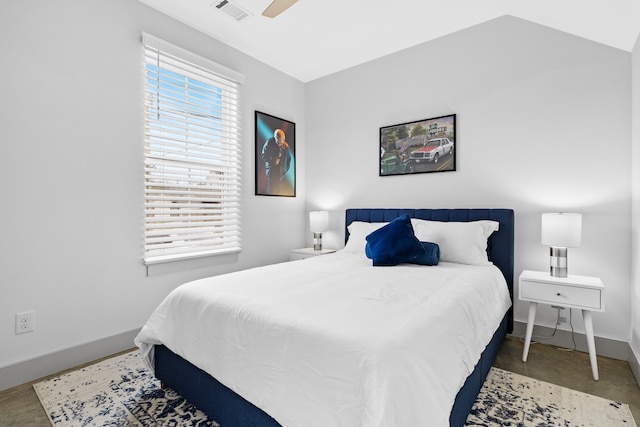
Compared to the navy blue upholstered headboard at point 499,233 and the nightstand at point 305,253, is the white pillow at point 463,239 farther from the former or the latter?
the nightstand at point 305,253

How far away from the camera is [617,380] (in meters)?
2.11

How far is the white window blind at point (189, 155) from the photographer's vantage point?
2752 mm

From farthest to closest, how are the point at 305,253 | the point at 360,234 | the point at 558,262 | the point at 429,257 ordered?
the point at 305,253 < the point at 360,234 < the point at 429,257 < the point at 558,262

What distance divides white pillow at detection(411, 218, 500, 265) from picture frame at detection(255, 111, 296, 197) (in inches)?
74.4

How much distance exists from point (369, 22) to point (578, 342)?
3.30m

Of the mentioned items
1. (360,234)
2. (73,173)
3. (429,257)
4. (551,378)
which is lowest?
(551,378)

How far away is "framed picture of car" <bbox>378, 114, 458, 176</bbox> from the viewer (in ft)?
10.4

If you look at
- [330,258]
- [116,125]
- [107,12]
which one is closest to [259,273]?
[330,258]

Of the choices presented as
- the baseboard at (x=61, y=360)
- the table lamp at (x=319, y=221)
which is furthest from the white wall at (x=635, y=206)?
the baseboard at (x=61, y=360)

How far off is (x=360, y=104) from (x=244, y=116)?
1395 millimetres

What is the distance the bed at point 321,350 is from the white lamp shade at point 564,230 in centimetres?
54

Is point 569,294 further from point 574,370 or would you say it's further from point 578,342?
point 578,342

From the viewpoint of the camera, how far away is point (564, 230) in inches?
90.2

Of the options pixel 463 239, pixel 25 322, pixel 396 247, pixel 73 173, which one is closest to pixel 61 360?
pixel 25 322
